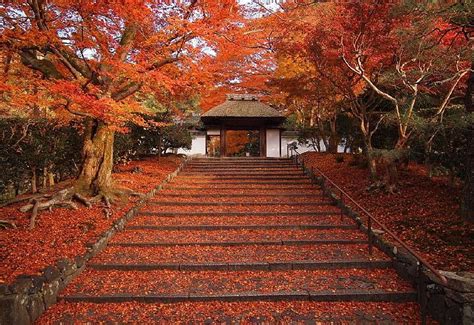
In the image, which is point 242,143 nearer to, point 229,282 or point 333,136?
point 333,136

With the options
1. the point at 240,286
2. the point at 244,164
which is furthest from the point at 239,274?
the point at 244,164

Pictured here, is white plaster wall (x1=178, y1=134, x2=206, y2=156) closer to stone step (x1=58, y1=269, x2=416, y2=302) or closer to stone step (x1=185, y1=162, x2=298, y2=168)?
stone step (x1=185, y1=162, x2=298, y2=168)

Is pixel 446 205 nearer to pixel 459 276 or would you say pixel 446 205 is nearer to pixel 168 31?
pixel 459 276

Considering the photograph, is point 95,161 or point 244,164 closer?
point 95,161

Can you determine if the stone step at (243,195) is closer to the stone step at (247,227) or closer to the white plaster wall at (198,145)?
the stone step at (247,227)

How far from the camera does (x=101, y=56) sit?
775 centimetres

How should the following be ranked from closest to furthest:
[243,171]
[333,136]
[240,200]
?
1. [240,200]
2. [243,171]
3. [333,136]

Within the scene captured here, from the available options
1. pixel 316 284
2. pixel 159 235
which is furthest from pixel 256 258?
pixel 159 235

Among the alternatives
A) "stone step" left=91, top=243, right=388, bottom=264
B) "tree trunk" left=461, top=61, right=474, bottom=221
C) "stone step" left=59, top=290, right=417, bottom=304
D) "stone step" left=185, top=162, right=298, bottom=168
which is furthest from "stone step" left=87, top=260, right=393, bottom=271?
"stone step" left=185, top=162, right=298, bottom=168

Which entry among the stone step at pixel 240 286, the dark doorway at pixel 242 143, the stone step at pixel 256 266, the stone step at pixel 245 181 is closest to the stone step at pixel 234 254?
the stone step at pixel 256 266

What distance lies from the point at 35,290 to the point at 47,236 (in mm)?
1840

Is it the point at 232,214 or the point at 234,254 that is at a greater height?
the point at 232,214

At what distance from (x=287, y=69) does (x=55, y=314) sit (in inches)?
513

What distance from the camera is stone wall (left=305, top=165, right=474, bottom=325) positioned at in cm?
388
